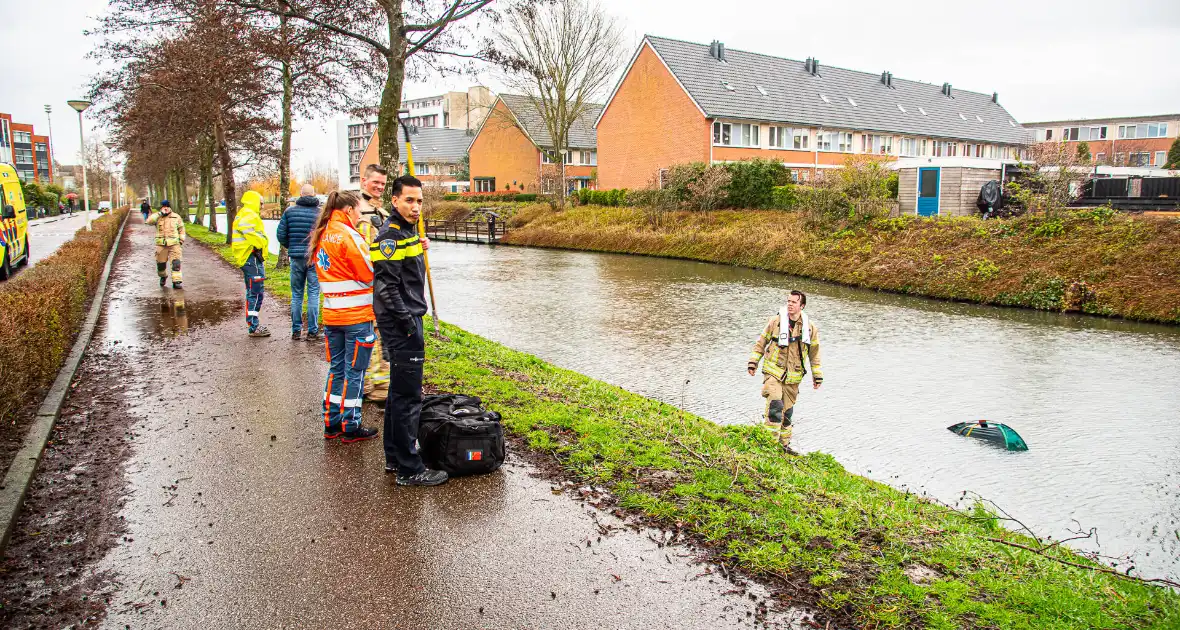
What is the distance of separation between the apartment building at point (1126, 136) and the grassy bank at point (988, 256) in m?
48.2

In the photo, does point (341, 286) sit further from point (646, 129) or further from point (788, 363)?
point (646, 129)

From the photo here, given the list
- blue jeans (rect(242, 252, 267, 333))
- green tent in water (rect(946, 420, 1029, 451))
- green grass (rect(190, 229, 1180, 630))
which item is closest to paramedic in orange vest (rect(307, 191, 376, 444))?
green grass (rect(190, 229, 1180, 630))

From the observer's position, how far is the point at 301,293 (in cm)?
911

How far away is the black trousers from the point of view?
4648 millimetres

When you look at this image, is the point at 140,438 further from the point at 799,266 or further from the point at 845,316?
the point at 799,266

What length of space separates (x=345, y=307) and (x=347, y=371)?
1.61 ft

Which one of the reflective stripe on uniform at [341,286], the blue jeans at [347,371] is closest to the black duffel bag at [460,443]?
the blue jeans at [347,371]

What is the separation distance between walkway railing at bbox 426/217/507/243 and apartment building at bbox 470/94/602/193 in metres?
11.1

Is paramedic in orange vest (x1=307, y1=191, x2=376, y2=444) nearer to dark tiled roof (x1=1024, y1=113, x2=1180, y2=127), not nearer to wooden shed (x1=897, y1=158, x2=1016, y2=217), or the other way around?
wooden shed (x1=897, y1=158, x2=1016, y2=217)

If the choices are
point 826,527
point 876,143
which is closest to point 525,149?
point 876,143

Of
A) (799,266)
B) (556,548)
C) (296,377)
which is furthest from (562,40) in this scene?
(556,548)

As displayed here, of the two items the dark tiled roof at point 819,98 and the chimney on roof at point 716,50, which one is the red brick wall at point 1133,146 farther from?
the chimney on roof at point 716,50

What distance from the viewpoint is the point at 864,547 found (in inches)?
155

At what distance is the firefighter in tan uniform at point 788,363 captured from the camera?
24.0 feet
